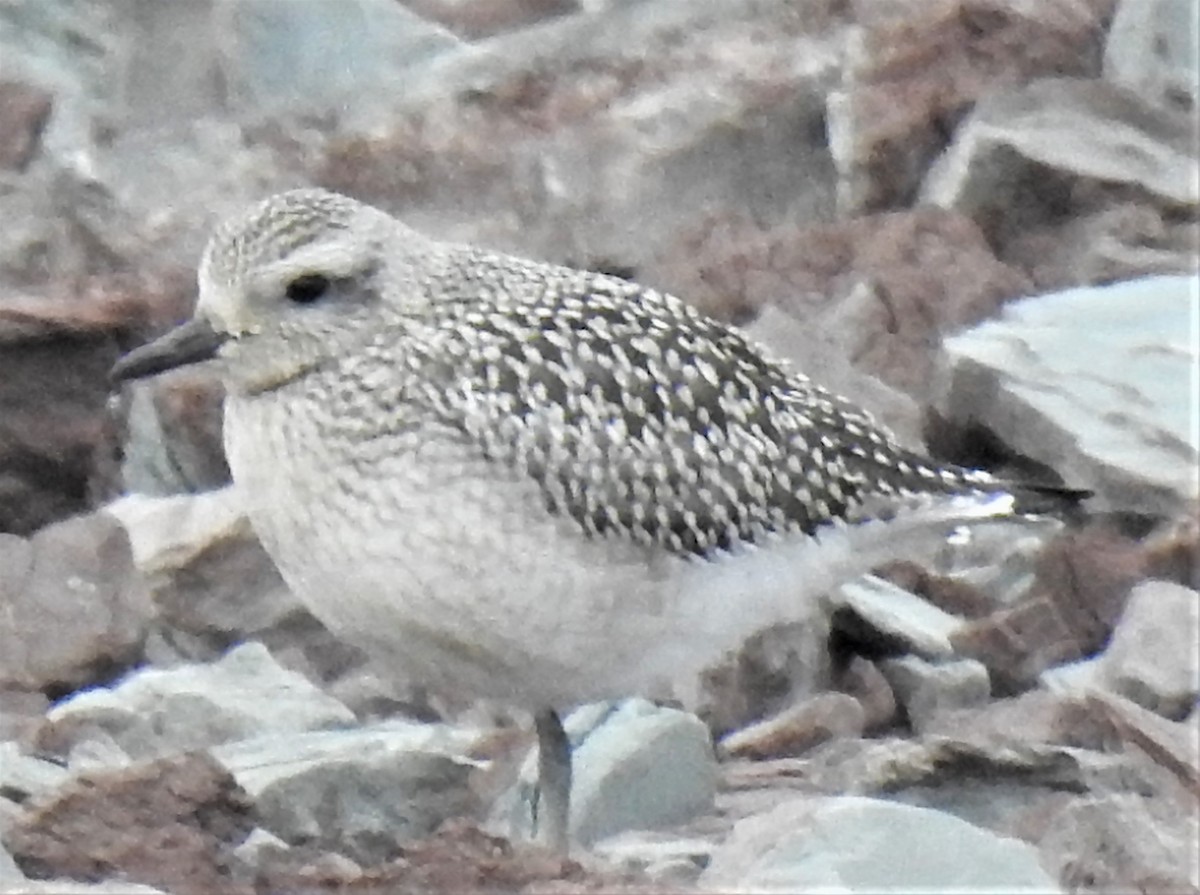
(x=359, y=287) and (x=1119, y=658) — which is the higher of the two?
(x=359, y=287)

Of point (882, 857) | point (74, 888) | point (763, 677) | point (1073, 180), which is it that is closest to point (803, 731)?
point (763, 677)

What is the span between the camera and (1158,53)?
366 inches

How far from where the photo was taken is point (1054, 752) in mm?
5895

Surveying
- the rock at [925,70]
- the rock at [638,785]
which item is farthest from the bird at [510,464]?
the rock at [925,70]

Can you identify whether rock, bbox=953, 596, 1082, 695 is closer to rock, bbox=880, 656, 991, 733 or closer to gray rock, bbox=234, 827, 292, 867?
rock, bbox=880, 656, 991, 733

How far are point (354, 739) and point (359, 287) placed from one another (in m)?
1.01

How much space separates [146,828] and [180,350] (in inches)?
44.3

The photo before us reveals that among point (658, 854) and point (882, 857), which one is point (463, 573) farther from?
point (882, 857)

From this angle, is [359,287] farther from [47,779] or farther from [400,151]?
[400,151]

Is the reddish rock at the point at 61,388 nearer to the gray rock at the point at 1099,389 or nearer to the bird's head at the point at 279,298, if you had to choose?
the bird's head at the point at 279,298

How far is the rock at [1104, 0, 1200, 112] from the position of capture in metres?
9.12

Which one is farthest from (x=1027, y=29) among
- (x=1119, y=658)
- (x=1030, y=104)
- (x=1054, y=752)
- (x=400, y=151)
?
(x=1054, y=752)

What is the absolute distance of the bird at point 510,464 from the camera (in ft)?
18.7

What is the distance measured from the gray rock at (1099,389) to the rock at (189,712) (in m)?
2.09
